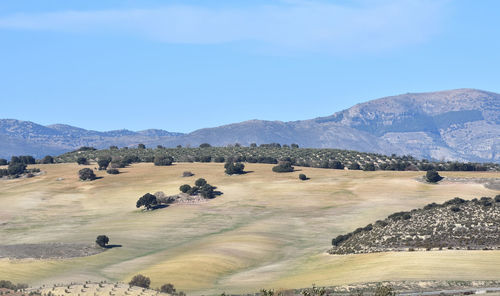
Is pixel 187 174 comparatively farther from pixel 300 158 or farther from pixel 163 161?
pixel 300 158

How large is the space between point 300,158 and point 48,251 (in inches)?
3773

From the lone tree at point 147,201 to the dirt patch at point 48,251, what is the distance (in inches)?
1063

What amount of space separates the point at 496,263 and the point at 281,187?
60.5 m

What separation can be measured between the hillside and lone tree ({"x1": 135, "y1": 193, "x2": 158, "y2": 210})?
36.3 m

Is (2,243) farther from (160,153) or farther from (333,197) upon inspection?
(160,153)

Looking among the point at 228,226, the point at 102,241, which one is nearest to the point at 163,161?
the point at 228,226

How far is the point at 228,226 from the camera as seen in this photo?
89.8m

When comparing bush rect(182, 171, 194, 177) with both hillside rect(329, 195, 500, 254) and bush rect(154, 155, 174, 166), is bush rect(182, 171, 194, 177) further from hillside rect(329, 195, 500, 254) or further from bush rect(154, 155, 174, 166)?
hillside rect(329, 195, 500, 254)

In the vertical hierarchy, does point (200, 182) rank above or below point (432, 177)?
below

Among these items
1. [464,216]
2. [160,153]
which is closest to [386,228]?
[464,216]

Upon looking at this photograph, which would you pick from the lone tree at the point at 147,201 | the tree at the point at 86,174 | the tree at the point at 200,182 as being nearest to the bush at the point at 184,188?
the tree at the point at 200,182

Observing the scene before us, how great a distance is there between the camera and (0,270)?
6044 centimetres

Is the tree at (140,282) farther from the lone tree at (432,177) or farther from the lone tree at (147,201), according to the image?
the lone tree at (432,177)

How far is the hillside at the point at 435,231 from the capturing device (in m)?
67.0
